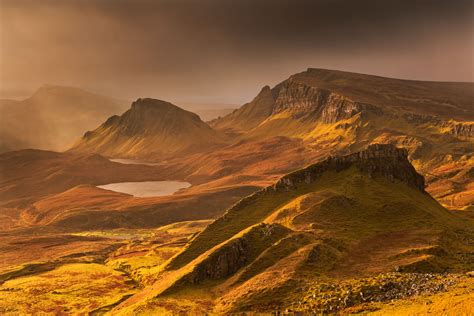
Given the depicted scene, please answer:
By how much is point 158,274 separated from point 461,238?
92.9 m

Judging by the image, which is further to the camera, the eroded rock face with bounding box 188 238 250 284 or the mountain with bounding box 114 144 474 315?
the eroded rock face with bounding box 188 238 250 284

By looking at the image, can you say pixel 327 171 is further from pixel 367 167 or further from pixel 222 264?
pixel 222 264

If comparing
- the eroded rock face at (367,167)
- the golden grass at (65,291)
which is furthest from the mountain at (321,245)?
the golden grass at (65,291)

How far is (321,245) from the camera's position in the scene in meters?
111

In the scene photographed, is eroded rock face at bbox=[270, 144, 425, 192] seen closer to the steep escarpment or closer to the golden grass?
the steep escarpment

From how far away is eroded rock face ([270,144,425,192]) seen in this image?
6383 inches

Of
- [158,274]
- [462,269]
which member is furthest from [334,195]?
[158,274]

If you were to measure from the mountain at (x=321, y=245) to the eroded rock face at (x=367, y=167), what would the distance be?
0.38 metres

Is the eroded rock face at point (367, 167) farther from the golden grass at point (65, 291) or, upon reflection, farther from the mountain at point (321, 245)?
the golden grass at point (65, 291)

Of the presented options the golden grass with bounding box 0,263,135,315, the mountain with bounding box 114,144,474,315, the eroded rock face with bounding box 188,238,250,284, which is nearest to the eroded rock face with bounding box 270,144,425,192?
the mountain with bounding box 114,144,474,315

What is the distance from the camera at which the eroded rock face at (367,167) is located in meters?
162

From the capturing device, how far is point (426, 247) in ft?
366

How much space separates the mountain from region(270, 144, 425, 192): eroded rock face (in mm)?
375

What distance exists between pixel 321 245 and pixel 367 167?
61017mm
